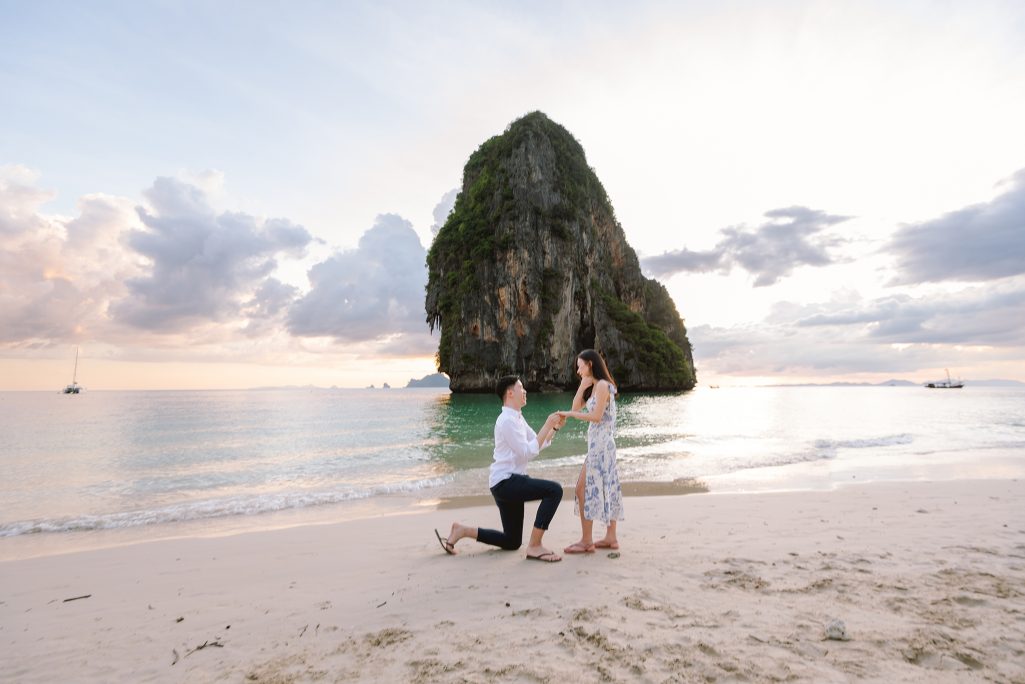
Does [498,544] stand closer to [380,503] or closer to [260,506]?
[380,503]

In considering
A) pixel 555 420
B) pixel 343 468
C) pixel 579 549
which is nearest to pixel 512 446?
pixel 555 420

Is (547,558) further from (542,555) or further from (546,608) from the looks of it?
(546,608)

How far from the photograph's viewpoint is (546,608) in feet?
12.0

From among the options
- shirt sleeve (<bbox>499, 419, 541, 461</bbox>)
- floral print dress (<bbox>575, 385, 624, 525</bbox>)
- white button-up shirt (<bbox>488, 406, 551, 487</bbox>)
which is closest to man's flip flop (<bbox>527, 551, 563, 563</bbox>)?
floral print dress (<bbox>575, 385, 624, 525</bbox>)

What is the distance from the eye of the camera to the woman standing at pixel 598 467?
16.8ft

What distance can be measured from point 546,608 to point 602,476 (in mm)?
1756

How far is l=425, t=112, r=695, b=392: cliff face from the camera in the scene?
2410 inches

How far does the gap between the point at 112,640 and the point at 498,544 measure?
3093 mm

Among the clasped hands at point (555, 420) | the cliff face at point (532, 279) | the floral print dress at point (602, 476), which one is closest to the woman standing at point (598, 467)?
the floral print dress at point (602, 476)

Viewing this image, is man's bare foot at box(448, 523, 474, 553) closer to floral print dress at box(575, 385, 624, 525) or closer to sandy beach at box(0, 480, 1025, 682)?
sandy beach at box(0, 480, 1025, 682)

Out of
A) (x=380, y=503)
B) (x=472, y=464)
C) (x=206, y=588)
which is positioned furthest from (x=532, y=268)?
(x=206, y=588)

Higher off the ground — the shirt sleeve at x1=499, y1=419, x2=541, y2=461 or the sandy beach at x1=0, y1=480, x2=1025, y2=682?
the shirt sleeve at x1=499, y1=419, x2=541, y2=461

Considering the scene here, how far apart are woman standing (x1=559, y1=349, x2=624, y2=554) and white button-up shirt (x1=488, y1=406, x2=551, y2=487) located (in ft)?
1.79

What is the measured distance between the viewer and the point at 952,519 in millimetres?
6363
